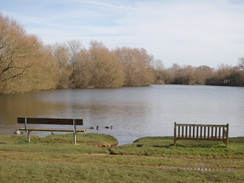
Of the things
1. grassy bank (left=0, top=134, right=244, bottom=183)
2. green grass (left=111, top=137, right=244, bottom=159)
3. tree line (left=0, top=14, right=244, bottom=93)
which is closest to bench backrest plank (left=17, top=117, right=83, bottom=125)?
grassy bank (left=0, top=134, right=244, bottom=183)

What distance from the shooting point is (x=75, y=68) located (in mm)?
84688

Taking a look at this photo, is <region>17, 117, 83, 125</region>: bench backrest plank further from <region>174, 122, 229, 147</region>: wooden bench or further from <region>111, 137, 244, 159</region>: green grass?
<region>174, 122, 229, 147</region>: wooden bench

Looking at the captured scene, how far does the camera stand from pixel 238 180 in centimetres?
747

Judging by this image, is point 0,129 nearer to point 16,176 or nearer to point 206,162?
point 16,176

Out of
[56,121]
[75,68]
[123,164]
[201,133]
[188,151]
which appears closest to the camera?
[123,164]

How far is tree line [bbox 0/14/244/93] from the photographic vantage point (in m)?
33.1

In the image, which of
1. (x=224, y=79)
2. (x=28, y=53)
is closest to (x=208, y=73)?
(x=224, y=79)

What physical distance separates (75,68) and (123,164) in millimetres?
77450

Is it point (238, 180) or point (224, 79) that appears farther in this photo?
point (224, 79)

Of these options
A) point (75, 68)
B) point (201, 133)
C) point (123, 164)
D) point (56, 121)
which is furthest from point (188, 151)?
point (75, 68)

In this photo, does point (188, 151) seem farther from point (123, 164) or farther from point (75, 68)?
point (75, 68)

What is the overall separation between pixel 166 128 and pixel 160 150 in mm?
9953

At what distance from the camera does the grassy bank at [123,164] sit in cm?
747

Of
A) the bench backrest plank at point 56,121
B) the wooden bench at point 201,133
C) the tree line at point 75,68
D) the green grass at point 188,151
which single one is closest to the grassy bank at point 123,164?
the green grass at point 188,151
